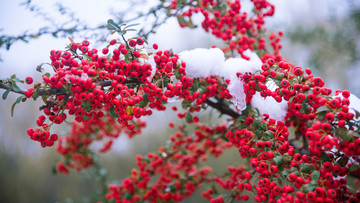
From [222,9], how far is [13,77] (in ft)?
3.55

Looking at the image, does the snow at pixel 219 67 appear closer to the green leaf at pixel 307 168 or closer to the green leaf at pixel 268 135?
the green leaf at pixel 268 135

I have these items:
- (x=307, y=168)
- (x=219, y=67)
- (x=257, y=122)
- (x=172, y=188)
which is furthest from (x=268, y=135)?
(x=172, y=188)

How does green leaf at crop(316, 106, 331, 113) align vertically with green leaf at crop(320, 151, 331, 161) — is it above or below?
above

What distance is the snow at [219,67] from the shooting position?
3.73 ft

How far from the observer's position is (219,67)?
1.24 metres

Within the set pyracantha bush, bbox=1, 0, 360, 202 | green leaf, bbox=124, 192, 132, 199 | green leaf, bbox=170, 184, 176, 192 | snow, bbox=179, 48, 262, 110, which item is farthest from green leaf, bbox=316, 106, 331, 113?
green leaf, bbox=124, 192, 132, 199

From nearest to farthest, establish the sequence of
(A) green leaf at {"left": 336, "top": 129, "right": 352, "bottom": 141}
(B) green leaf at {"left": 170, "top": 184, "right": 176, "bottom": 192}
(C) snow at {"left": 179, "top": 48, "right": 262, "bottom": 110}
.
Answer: (A) green leaf at {"left": 336, "top": 129, "right": 352, "bottom": 141} → (C) snow at {"left": 179, "top": 48, "right": 262, "bottom": 110} → (B) green leaf at {"left": 170, "top": 184, "right": 176, "bottom": 192}

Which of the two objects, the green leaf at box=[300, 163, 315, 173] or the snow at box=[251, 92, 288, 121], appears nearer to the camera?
the green leaf at box=[300, 163, 315, 173]

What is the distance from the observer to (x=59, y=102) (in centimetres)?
96

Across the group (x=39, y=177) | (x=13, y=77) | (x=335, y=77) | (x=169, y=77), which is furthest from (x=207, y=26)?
(x=39, y=177)

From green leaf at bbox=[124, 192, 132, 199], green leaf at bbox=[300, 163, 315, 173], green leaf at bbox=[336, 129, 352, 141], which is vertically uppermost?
green leaf at bbox=[124, 192, 132, 199]

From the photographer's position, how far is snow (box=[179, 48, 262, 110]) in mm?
1138

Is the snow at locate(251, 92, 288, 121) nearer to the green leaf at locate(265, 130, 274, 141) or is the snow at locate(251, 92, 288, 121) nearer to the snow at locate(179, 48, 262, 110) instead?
the snow at locate(179, 48, 262, 110)

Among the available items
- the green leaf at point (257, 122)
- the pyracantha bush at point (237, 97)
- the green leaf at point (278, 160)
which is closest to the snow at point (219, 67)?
the pyracantha bush at point (237, 97)
